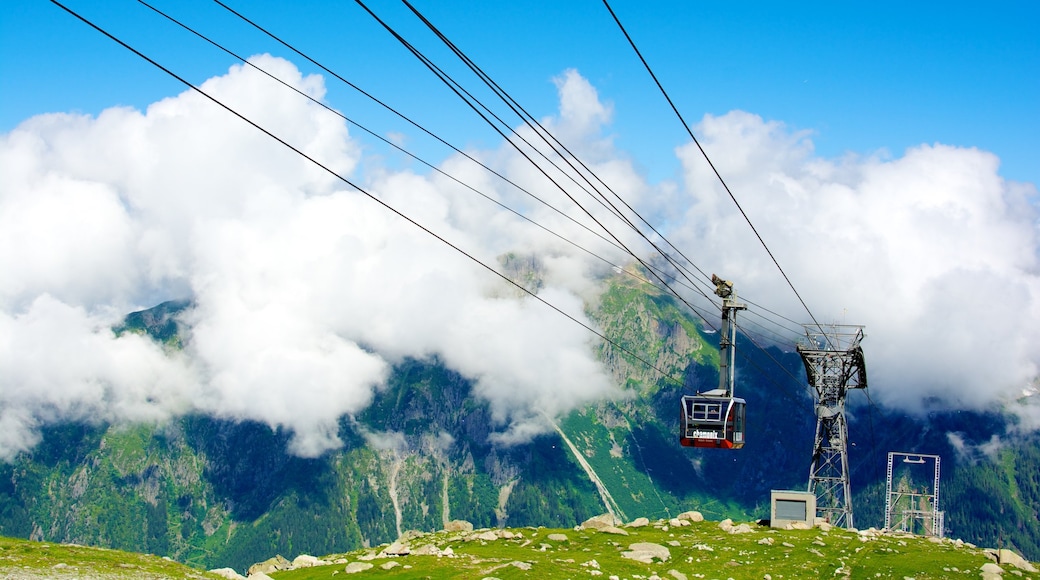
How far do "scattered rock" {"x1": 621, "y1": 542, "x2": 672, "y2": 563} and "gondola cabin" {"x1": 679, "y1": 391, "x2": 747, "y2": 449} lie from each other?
2732cm

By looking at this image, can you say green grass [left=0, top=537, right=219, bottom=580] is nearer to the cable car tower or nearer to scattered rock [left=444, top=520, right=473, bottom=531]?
scattered rock [left=444, top=520, right=473, bottom=531]

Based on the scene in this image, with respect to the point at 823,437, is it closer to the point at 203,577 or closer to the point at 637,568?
the point at 637,568

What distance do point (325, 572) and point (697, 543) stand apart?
47212 mm

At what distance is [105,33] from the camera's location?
3180 centimetres

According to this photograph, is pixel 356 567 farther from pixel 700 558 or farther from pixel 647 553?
pixel 700 558

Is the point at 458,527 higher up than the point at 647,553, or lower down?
lower down

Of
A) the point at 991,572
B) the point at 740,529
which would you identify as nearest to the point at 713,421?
the point at 991,572

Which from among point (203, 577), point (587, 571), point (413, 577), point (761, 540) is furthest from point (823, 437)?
point (203, 577)

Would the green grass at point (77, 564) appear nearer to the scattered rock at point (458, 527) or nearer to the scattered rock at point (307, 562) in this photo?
the scattered rock at point (307, 562)

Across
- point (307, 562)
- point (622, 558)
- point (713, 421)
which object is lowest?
point (307, 562)

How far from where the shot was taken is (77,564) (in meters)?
93.8

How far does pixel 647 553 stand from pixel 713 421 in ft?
106

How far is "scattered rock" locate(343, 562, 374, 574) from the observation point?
4459 inches

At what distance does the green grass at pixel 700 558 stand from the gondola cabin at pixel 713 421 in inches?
731
